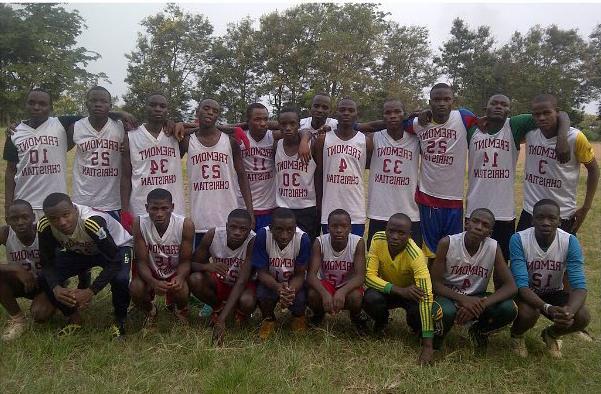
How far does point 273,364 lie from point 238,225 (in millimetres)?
1197

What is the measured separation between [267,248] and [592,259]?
16.8ft

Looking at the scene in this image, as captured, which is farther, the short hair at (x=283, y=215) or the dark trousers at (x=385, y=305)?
the short hair at (x=283, y=215)

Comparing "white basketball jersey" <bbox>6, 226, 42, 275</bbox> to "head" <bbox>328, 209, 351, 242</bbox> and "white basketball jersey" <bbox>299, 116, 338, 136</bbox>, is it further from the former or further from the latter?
"white basketball jersey" <bbox>299, 116, 338, 136</bbox>

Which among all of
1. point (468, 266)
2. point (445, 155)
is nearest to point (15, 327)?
point (468, 266)

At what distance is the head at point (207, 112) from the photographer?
14.9 feet

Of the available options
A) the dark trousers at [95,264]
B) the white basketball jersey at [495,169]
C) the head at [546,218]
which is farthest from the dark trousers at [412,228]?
the dark trousers at [95,264]

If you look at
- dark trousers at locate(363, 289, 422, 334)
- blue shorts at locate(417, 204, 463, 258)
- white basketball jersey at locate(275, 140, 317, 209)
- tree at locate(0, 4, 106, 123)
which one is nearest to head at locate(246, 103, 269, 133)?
white basketball jersey at locate(275, 140, 317, 209)

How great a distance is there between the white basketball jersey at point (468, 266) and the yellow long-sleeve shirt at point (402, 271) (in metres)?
0.23

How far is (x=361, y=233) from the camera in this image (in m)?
4.70

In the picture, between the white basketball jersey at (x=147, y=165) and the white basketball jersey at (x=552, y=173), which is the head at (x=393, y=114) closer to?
the white basketball jersey at (x=552, y=173)

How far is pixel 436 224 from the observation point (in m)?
4.74

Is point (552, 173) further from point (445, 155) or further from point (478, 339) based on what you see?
point (478, 339)

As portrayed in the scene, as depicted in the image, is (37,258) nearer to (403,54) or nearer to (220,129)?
(220,129)

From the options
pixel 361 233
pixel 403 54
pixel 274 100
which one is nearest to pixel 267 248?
pixel 361 233
